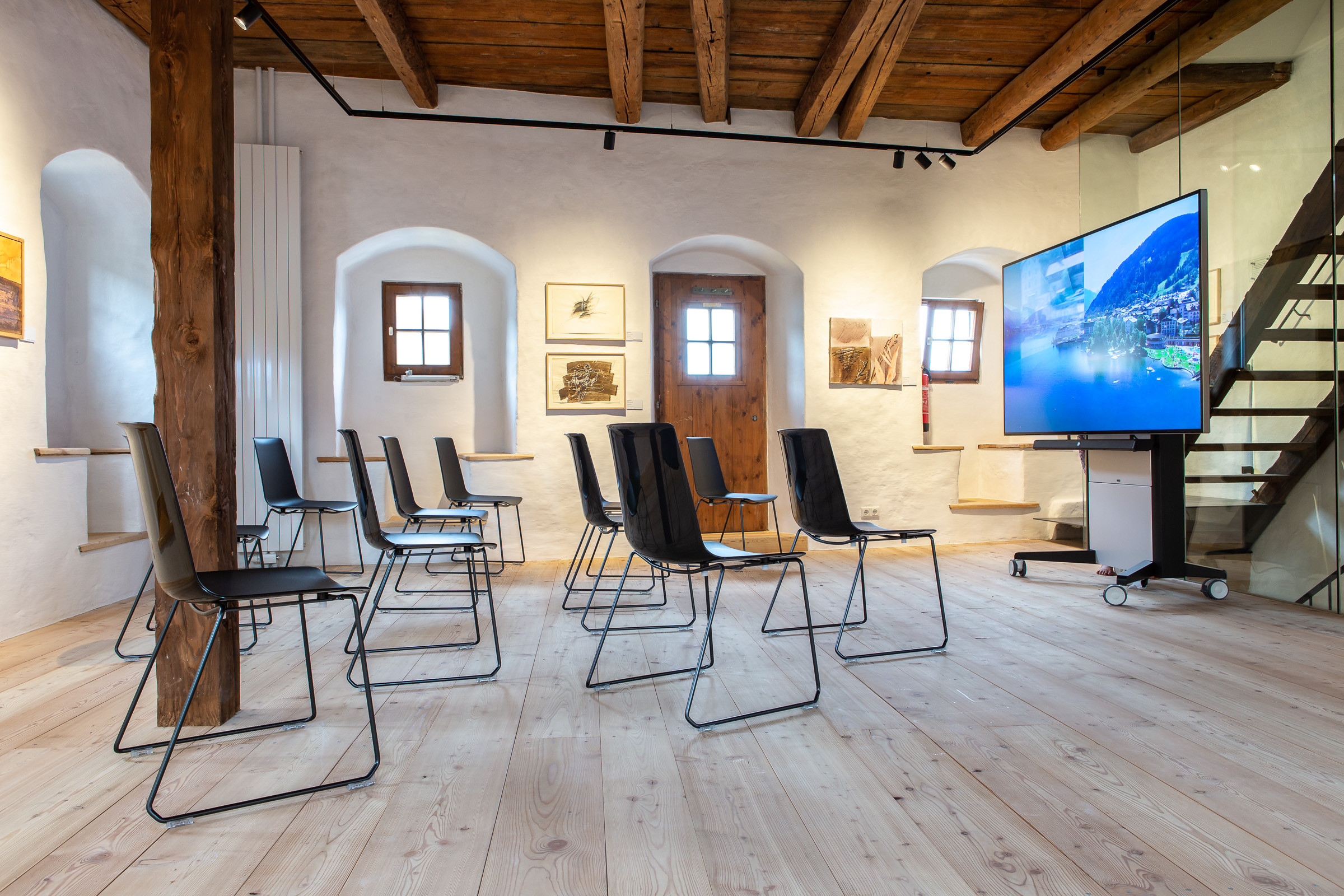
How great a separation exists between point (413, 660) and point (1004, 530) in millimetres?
5260

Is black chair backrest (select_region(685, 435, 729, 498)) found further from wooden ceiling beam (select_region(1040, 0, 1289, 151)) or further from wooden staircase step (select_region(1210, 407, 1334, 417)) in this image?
wooden ceiling beam (select_region(1040, 0, 1289, 151))

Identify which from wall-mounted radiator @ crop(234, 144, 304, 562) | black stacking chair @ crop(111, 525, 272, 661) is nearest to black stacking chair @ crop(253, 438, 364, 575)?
black stacking chair @ crop(111, 525, 272, 661)

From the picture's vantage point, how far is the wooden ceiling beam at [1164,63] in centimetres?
434

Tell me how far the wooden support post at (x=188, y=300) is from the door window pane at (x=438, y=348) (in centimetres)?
404

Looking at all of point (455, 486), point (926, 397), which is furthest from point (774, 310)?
point (455, 486)

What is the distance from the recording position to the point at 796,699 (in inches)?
96.3

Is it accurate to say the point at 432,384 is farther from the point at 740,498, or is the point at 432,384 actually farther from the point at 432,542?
the point at 432,542

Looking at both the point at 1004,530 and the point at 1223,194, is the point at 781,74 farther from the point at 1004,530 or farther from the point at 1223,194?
the point at 1004,530

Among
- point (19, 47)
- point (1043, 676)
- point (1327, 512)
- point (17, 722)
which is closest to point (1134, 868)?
point (1043, 676)

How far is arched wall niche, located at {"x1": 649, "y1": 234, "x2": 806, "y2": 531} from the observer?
20.3 ft

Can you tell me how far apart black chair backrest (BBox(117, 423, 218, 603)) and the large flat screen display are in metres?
4.28

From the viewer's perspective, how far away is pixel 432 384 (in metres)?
6.23

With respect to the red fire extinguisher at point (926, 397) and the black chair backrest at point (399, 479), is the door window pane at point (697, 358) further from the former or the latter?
the black chair backrest at point (399, 479)

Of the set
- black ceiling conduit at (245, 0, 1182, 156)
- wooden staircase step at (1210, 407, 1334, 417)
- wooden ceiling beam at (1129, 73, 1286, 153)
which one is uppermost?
black ceiling conduit at (245, 0, 1182, 156)
